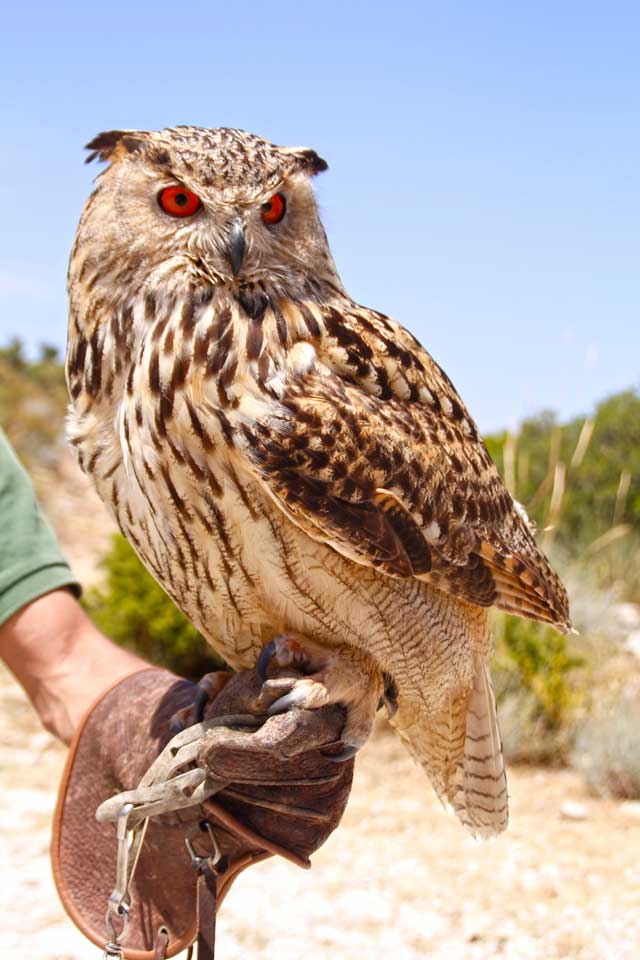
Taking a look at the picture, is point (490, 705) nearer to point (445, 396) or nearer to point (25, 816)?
point (445, 396)

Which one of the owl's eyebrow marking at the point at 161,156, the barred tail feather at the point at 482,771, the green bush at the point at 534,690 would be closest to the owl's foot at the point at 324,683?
the barred tail feather at the point at 482,771

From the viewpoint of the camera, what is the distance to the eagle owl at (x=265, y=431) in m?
2.18

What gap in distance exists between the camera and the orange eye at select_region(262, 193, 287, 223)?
2.42 m

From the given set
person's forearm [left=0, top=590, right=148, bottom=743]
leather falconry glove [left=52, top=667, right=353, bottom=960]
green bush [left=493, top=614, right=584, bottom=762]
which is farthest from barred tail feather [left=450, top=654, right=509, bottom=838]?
green bush [left=493, top=614, right=584, bottom=762]

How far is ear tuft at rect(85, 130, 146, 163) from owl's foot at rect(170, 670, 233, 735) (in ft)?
4.69

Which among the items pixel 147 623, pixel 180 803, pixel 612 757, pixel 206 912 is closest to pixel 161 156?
pixel 180 803

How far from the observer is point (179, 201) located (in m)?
2.35

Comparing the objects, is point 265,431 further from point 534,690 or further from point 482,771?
point 534,690

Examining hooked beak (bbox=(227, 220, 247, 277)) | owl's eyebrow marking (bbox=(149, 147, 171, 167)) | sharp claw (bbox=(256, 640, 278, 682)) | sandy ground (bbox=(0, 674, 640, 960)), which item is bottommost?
sandy ground (bbox=(0, 674, 640, 960))

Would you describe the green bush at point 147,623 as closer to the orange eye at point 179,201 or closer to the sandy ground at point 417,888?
the sandy ground at point 417,888

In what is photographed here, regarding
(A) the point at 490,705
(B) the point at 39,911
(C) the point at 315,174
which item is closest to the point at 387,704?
(A) the point at 490,705

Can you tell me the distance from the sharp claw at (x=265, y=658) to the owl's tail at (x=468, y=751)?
0.64 metres

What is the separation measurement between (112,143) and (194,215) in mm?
421

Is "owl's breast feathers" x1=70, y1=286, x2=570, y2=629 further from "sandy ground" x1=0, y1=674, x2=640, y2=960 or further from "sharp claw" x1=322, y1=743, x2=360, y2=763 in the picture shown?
"sandy ground" x1=0, y1=674, x2=640, y2=960
